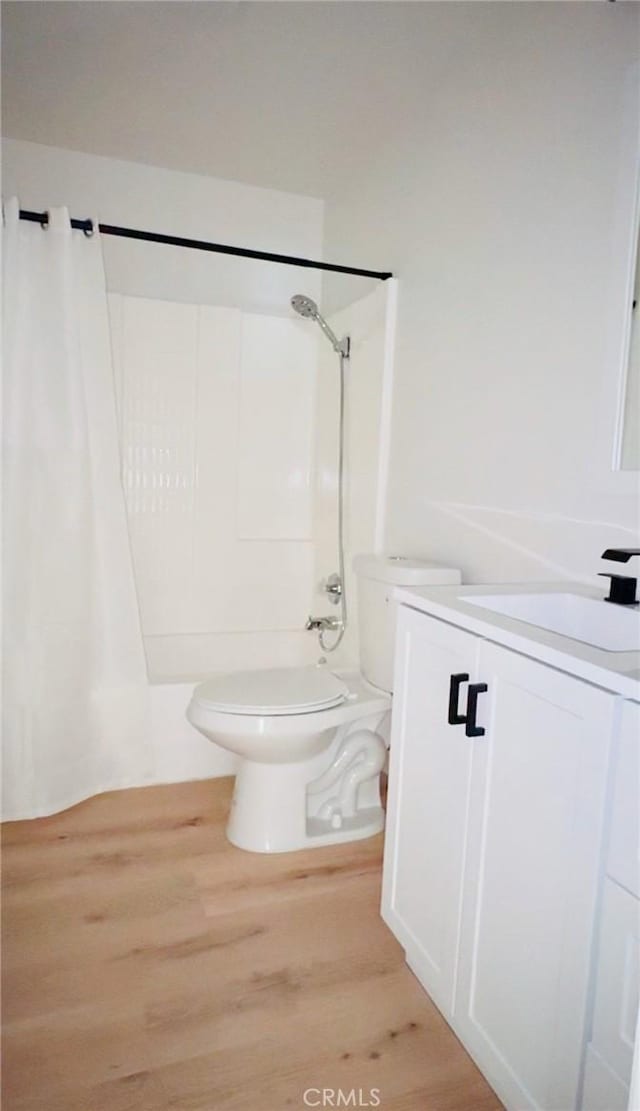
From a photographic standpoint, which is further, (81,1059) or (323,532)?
(323,532)

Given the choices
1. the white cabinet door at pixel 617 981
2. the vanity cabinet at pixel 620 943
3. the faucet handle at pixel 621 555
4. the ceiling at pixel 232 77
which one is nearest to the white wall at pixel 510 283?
the ceiling at pixel 232 77

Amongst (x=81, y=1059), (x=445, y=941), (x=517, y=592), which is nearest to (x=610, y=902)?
(x=445, y=941)

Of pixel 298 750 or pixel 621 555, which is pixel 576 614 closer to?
pixel 621 555

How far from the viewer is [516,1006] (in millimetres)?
1081

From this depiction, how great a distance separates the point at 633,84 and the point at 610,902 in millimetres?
1484

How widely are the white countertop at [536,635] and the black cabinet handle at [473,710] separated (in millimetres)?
86

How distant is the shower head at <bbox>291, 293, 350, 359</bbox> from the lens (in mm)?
2613

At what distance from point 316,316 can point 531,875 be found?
7.17ft

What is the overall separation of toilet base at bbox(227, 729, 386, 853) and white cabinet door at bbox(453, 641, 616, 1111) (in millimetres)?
792

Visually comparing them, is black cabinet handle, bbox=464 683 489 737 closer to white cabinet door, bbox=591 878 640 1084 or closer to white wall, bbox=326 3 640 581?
white cabinet door, bbox=591 878 640 1084

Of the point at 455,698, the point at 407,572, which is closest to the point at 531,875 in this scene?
the point at 455,698

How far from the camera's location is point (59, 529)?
7.00 ft

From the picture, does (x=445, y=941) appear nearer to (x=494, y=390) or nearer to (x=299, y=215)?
(x=494, y=390)

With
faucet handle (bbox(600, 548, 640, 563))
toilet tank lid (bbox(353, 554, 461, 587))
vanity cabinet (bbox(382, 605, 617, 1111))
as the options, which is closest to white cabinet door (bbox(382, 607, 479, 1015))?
vanity cabinet (bbox(382, 605, 617, 1111))
